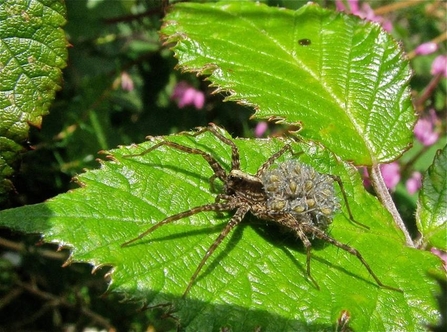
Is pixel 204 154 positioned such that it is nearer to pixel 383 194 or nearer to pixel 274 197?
pixel 274 197

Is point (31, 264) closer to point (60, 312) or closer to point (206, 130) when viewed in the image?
point (60, 312)

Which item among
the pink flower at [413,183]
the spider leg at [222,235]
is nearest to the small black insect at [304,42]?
the spider leg at [222,235]

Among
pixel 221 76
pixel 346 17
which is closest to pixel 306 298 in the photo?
pixel 221 76

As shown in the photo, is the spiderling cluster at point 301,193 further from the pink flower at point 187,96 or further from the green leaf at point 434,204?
the pink flower at point 187,96

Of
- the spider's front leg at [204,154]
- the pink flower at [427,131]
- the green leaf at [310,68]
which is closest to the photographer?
the spider's front leg at [204,154]

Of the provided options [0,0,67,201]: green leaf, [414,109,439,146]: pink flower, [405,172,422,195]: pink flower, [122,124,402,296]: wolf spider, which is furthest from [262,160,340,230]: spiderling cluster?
[414,109,439,146]: pink flower

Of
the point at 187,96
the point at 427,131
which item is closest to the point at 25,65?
the point at 187,96
